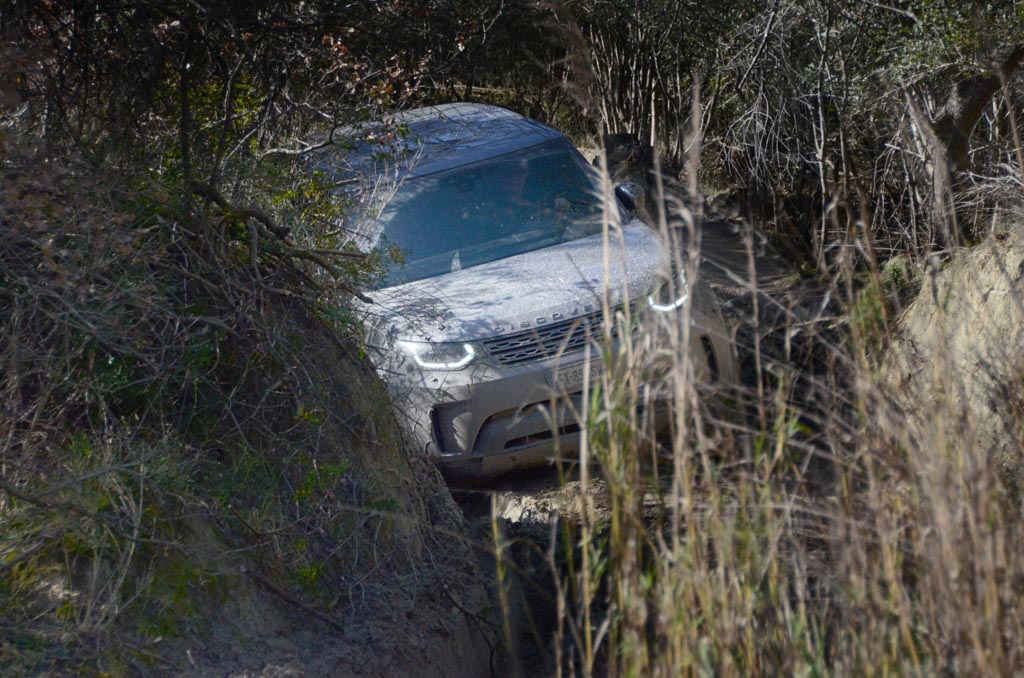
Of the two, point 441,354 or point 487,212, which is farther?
point 487,212

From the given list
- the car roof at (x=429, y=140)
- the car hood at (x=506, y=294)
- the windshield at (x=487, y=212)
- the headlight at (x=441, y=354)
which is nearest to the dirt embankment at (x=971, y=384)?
the car hood at (x=506, y=294)

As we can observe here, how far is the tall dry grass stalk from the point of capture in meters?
2.35

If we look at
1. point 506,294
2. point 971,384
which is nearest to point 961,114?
point 506,294

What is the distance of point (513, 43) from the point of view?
376 inches

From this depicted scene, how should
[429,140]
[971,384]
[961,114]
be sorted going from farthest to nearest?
[961,114] → [429,140] → [971,384]

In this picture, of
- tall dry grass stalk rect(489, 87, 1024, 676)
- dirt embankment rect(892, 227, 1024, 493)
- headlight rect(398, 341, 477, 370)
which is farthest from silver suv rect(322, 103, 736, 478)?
tall dry grass stalk rect(489, 87, 1024, 676)

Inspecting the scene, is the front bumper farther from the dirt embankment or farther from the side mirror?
the dirt embankment

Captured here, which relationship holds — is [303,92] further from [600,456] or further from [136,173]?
[600,456]

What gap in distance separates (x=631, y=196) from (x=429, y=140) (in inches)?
54.3

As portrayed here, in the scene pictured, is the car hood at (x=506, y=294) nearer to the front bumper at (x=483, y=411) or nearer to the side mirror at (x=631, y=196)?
the front bumper at (x=483, y=411)

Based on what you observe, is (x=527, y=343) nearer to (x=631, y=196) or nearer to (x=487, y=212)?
(x=487, y=212)

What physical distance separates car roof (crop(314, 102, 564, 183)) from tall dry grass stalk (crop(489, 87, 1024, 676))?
119 inches

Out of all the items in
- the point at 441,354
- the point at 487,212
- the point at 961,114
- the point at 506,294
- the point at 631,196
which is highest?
the point at 961,114

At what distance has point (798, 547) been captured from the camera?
2.56 m
